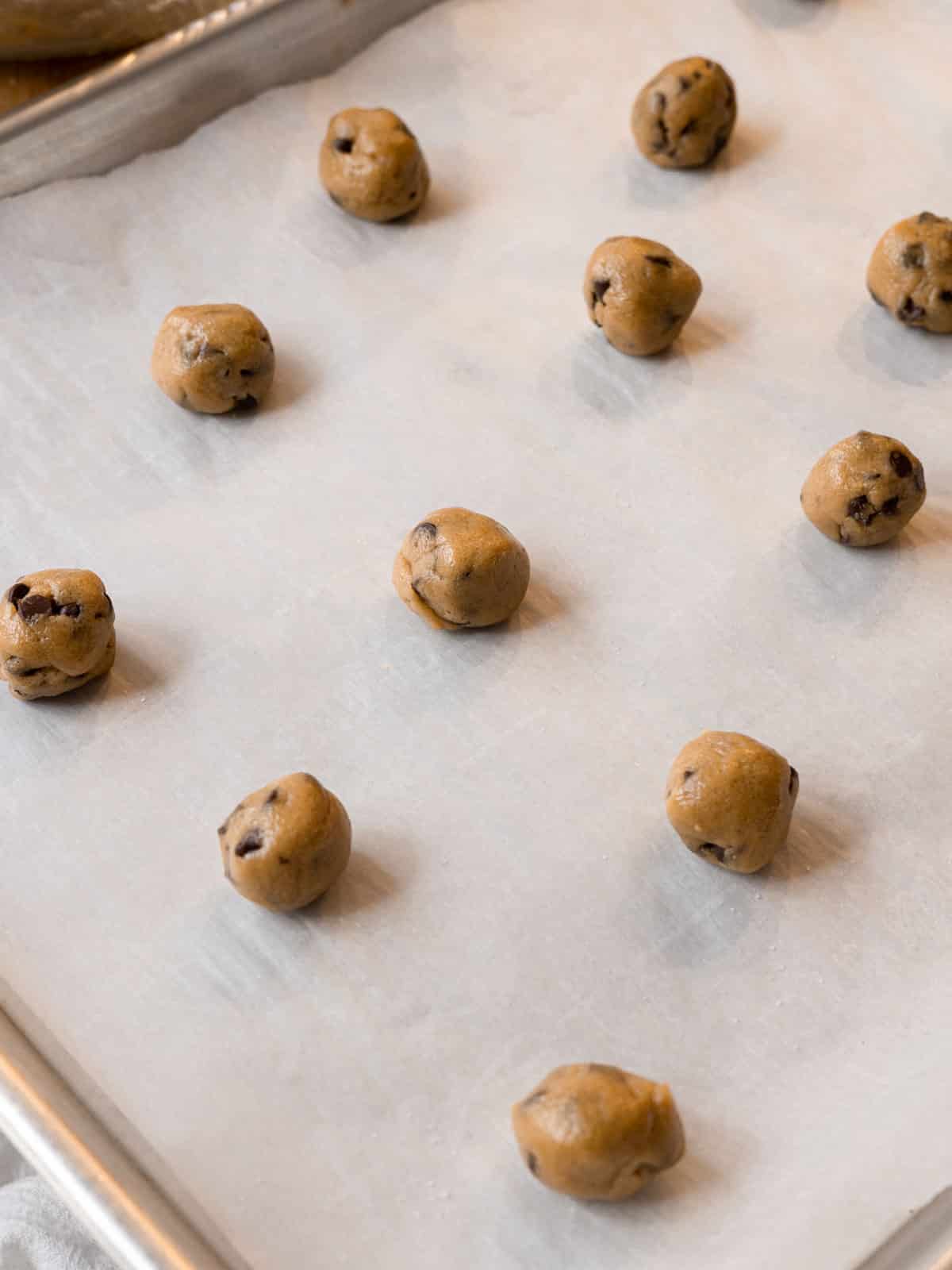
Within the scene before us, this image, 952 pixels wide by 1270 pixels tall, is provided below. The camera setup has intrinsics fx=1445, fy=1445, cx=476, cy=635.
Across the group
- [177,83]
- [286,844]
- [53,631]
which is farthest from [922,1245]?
[177,83]

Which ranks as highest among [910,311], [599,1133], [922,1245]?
[910,311]

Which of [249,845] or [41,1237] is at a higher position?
[249,845]

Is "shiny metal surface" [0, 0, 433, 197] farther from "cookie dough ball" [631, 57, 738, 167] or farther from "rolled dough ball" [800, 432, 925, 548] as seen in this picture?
"rolled dough ball" [800, 432, 925, 548]

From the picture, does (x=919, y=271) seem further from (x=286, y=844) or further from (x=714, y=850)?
(x=286, y=844)

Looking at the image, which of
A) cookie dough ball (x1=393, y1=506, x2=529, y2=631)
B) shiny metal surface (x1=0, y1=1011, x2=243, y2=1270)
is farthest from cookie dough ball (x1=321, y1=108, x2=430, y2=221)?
shiny metal surface (x1=0, y1=1011, x2=243, y2=1270)

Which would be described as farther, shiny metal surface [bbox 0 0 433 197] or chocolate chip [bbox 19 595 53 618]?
shiny metal surface [bbox 0 0 433 197]

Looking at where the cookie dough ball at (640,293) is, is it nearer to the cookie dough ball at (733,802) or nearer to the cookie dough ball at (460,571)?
the cookie dough ball at (460,571)

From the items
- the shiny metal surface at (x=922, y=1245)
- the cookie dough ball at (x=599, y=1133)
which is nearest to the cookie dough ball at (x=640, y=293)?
the cookie dough ball at (x=599, y=1133)
